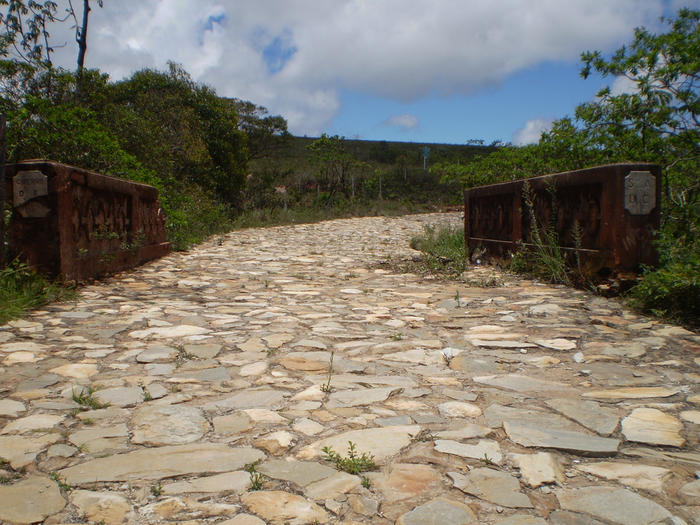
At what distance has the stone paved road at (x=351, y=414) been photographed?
5.14 ft

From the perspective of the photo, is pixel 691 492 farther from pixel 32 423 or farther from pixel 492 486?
pixel 32 423

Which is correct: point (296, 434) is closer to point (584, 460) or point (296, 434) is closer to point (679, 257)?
point (584, 460)

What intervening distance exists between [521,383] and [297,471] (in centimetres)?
129

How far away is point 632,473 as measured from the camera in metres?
1.72

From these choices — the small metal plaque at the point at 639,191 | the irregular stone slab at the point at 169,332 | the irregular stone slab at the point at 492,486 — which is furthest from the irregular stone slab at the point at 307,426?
the small metal plaque at the point at 639,191

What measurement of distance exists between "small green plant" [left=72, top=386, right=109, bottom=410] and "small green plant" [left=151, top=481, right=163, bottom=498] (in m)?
0.76

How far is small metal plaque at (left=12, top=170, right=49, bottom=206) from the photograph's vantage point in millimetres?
4773

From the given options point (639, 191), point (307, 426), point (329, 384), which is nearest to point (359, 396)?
point (329, 384)

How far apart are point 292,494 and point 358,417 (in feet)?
2.05

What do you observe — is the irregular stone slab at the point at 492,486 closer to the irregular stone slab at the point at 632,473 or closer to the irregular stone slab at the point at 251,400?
the irregular stone slab at the point at 632,473

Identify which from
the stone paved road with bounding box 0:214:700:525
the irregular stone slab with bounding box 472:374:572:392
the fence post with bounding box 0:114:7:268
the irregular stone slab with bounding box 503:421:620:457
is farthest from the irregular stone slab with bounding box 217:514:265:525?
the fence post with bounding box 0:114:7:268

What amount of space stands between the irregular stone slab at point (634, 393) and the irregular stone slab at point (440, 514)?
1.15 meters

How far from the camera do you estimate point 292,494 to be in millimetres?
1611

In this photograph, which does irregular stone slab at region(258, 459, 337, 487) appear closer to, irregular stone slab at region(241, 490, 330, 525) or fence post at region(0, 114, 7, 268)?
irregular stone slab at region(241, 490, 330, 525)
